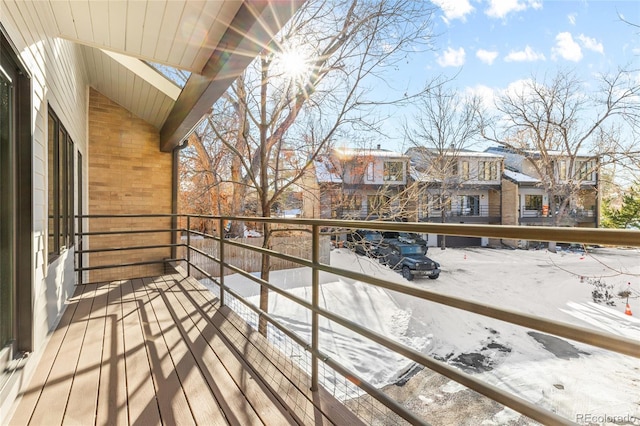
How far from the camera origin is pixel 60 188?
336 cm

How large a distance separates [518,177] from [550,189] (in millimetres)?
4000

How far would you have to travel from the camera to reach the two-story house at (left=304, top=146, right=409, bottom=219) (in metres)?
10.6

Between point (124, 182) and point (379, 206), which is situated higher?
point (124, 182)

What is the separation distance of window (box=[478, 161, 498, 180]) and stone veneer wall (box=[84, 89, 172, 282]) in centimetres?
1682

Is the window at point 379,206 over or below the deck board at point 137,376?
over

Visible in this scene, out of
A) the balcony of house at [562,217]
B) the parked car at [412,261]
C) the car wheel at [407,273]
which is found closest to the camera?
the parked car at [412,261]

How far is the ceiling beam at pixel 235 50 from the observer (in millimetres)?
1923

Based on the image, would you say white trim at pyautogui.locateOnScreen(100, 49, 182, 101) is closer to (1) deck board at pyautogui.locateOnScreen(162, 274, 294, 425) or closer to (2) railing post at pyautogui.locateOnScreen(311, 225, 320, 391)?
(1) deck board at pyautogui.locateOnScreen(162, 274, 294, 425)

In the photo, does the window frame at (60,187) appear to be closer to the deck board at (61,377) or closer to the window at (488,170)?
the deck board at (61,377)

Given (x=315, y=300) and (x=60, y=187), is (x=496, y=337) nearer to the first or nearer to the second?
(x=315, y=300)

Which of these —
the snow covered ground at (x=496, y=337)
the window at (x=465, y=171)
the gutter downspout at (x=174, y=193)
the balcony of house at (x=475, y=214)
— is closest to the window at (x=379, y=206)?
the snow covered ground at (x=496, y=337)

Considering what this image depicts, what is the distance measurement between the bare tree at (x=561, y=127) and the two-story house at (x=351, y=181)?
458 centimetres

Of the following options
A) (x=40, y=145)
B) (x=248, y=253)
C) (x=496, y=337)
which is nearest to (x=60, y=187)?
(x=40, y=145)

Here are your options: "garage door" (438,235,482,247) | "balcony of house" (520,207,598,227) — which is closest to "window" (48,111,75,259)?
"balcony of house" (520,207,598,227)
